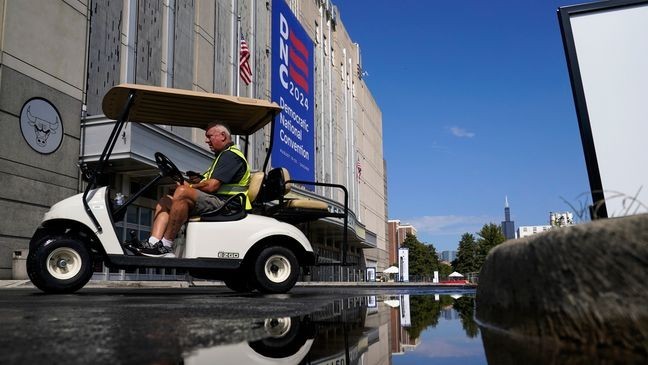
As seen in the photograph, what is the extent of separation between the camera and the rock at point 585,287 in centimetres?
175

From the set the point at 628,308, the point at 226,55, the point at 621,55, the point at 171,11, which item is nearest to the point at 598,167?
the point at 621,55

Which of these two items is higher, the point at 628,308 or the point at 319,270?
the point at 319,270

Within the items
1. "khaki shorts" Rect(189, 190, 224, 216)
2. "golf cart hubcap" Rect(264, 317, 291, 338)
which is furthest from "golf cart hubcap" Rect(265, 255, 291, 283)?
"golf cart hubcap" Rect(264, 317, 291, 338)

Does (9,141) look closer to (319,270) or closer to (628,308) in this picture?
(628,308)

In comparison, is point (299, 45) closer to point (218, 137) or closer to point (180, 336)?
point (218, 137)

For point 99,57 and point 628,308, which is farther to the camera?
point 99,57

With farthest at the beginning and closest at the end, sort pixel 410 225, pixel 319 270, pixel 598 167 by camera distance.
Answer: pixel 410 225 < pixel 319 270 < pixel 598 167

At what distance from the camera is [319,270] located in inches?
1642

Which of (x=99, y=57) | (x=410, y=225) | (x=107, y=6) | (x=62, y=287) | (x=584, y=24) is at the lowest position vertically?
(x=62, y=287)

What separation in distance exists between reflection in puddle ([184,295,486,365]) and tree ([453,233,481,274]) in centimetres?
7327

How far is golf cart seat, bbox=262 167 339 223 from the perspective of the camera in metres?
6.34

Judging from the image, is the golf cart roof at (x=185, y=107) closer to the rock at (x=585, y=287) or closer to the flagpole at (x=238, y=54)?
the rock at (x=585, y=287)

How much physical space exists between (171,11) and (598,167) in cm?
1982

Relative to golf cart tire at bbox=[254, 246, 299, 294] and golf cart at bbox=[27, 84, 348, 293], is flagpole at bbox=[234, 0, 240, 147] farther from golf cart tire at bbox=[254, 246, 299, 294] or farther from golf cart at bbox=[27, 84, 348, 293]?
golf cart tire at bbox=[254, 246, 299, 294]
